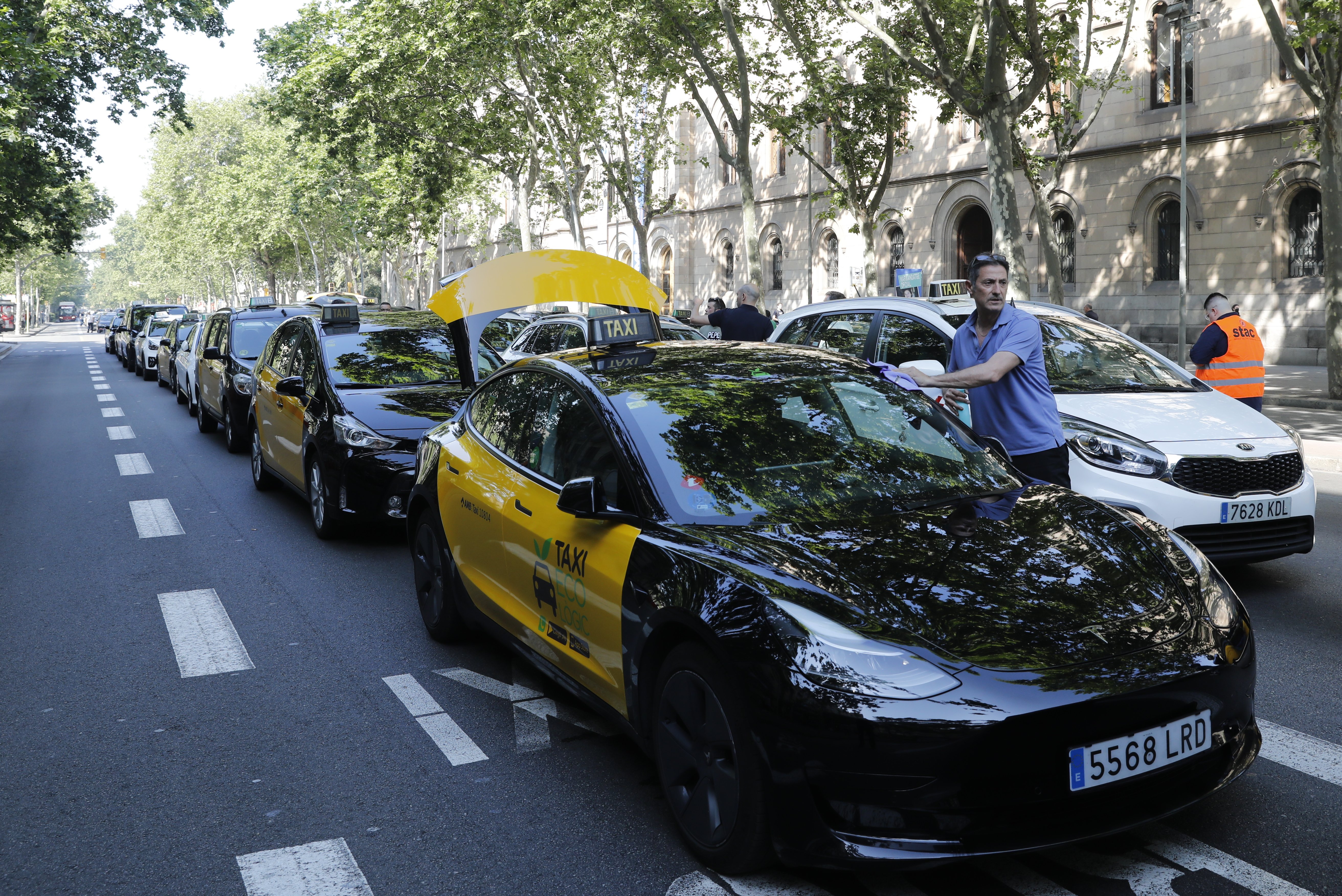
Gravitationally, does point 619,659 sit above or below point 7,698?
above

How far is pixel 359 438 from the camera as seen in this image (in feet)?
27.2

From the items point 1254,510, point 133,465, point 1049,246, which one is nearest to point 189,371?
point 133,465

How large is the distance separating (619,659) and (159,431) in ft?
48.9

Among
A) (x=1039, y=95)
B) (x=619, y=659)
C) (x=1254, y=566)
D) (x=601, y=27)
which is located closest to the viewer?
(x=619, y=659)

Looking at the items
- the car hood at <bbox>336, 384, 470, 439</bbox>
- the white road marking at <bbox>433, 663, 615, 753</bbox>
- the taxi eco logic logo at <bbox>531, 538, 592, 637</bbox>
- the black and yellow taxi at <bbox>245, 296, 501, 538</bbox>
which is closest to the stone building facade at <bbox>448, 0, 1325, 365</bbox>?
the black and yellow taxi at <bbox>245, 296, 501, 538</bbox>

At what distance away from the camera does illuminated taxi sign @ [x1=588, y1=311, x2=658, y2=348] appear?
5176 mm

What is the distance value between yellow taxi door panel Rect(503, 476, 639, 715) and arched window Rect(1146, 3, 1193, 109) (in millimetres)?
25544

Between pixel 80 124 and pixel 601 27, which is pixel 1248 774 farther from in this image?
pixel 80 124

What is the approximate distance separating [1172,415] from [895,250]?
3033 centimetres

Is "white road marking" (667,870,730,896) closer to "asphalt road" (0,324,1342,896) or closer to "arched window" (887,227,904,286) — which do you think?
"asphalt road" (0,324,1342,896)

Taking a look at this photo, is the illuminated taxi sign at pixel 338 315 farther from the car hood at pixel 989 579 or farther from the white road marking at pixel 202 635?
the car hood at pixel 989 579

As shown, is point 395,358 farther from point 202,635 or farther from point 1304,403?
point 1304,403

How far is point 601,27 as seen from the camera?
26.4 m

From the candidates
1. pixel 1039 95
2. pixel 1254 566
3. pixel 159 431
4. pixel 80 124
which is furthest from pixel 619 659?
pixel 80 124
